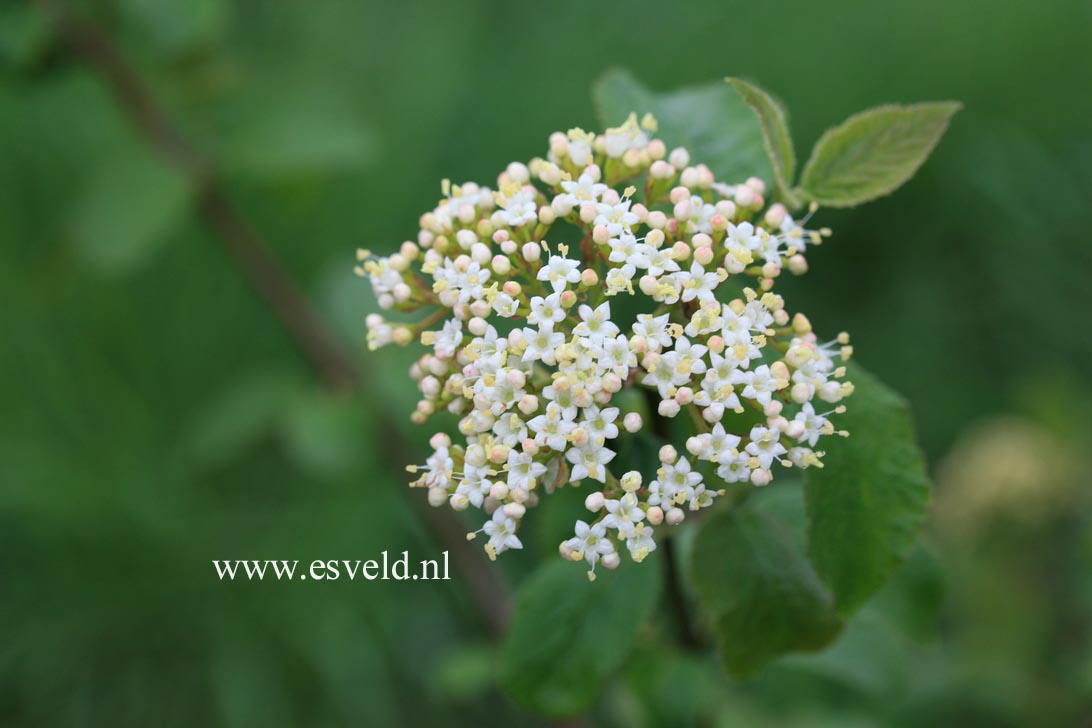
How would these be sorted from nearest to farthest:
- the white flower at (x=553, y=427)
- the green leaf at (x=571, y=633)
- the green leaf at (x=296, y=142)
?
1. the white flower at (x=553, y=427)
2. the green leaf at (x=571, y=633)
3. the green leaf at (x=296, y=142)

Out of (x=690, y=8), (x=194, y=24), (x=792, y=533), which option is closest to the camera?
(x=792, y=533)

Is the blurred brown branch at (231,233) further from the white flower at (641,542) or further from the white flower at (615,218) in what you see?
the white flower at (615,218)

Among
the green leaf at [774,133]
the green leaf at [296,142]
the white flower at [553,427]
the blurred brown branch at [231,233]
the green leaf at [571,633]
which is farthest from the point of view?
the green leaf at [296,142]

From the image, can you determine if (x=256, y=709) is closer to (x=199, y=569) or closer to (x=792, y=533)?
(x=199, y=569)

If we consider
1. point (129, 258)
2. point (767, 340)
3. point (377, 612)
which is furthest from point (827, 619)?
point (377, 612)

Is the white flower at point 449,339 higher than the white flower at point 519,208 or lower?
lower

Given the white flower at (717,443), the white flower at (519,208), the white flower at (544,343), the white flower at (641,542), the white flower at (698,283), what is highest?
the white flower at (519,208)

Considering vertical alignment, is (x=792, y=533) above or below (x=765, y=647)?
above

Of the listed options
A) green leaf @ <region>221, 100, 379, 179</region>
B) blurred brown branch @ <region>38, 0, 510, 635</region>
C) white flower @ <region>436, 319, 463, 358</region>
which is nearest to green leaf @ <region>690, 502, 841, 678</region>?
white flower @ <region>436, 319, 463, 358</region>

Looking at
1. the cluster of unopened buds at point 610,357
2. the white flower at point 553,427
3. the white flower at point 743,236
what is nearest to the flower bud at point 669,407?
the cluster of unopened buds at point 610,357
